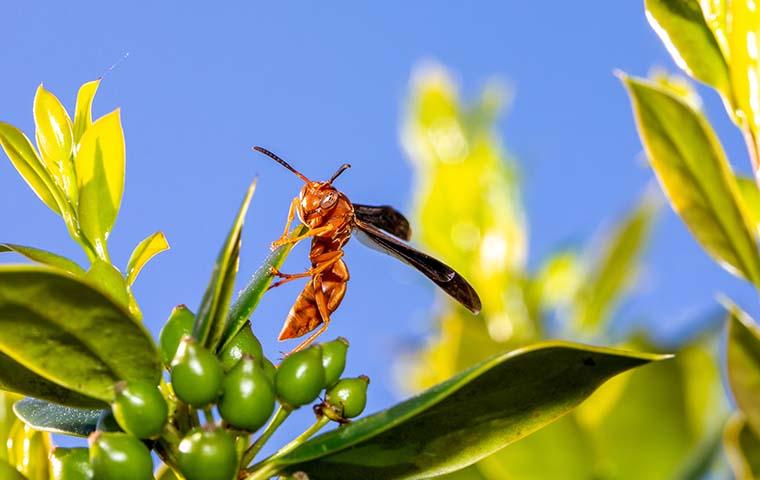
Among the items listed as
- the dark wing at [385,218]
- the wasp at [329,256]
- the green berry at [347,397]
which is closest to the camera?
the green berry at [347,397]

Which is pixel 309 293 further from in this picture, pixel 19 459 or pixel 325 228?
pixel 19 459

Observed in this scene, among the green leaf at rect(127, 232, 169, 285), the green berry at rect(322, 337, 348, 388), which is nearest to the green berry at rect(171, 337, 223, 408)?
the green berry at rect(322, 337, 348, 388)

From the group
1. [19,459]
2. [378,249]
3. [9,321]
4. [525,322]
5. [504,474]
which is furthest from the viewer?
[525,322]

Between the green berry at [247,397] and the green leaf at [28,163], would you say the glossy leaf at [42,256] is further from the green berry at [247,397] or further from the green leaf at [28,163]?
the green berry at [247,397]

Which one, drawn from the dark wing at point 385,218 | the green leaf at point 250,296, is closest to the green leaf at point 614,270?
the dark wing at point 385,218

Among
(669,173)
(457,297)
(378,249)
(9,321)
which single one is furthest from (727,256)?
(9,321)

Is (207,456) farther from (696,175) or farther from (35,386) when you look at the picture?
(696,175)
